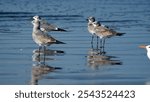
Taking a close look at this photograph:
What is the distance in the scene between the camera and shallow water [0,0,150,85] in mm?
15312

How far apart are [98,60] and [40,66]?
1707 millimetres

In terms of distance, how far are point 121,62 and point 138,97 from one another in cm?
499

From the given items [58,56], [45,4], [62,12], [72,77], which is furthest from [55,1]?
[72,77]

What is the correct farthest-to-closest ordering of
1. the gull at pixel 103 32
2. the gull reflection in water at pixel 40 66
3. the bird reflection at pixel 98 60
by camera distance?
the gull at pixel 103 32, the bird reflection at pixel 98 60, the gull reflection in water at pixel 40 66

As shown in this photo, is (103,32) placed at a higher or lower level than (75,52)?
higher

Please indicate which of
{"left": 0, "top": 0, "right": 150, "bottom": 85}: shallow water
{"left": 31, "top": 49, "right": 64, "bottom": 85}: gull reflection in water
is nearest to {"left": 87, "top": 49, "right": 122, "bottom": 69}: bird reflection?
{"left": 0, "top": 0, "right": 150, "bottom": 85}: shallow water

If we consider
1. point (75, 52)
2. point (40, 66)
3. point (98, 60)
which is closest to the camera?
point (40, 66)

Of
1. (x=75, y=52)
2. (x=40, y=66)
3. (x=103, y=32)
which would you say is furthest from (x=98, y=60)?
(x=103, y=32)

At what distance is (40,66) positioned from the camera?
54.9 ft

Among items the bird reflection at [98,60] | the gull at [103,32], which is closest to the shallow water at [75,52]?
the bird reflection at [98,60]

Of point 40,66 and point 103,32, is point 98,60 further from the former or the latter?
point 103,32

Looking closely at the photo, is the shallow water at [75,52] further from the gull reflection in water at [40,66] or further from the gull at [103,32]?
the gull at [103,32]

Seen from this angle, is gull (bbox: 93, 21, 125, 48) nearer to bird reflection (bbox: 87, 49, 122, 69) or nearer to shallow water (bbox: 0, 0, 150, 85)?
shallow water (bbox: 0, 0, 150, 85)

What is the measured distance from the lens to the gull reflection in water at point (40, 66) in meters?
15.3
